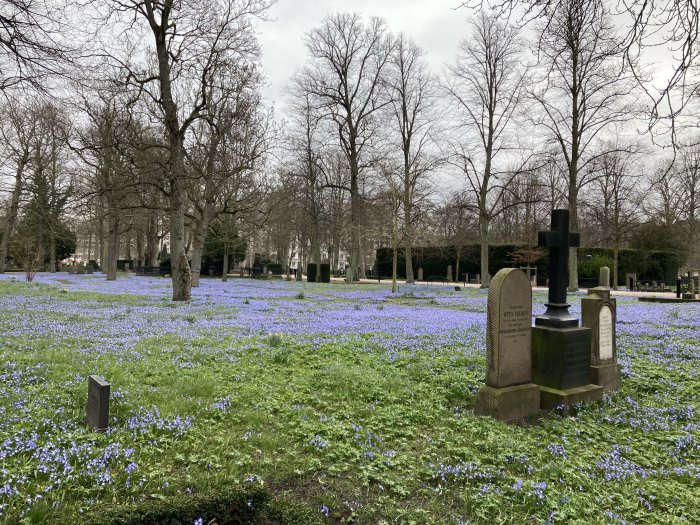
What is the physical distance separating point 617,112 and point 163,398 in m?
26.9

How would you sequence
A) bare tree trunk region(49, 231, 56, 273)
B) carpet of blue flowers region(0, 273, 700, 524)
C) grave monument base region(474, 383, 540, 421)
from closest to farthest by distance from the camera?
carpet of blue flowers region(0, 273, 700, 524) → grave monument base region(474, 383, 540, 421) → bare tree trunk region(49, 231, 56, 273)

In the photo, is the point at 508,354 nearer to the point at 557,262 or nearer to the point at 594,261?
the point at 557,262

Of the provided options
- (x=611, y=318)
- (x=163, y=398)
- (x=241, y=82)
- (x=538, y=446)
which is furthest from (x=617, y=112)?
(x=163, y=398)

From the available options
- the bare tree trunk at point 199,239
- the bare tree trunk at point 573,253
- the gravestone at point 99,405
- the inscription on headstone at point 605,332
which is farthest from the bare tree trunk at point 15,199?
the inscription on headstone at point 605,332

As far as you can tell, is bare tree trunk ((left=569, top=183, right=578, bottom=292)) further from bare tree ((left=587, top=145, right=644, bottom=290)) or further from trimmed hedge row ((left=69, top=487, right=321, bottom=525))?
trimmed hedge row ((left=69, top=487, right=321, bottom=525))

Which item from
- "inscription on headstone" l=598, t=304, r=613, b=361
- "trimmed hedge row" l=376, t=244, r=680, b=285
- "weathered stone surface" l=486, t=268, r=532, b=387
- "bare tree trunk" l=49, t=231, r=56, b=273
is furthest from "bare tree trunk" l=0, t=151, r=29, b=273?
"inscription on headstone" l=598, t=304, r=613, b=361

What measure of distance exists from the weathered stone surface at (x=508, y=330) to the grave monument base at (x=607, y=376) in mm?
1177

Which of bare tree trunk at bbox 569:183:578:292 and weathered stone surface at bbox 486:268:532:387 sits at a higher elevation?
bare tree trunk at bbox 569:183:578:292

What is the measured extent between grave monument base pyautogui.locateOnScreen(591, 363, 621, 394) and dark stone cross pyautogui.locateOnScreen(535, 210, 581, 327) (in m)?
0.76

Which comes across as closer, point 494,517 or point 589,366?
point 494,517

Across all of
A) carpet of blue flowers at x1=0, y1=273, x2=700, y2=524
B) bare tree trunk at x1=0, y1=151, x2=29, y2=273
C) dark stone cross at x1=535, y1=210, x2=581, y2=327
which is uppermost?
bare tree trunk at x1=0, y1=151, x2=29, y2=273

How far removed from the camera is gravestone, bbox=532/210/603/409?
16.9 feet

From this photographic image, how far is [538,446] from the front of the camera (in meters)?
4.02

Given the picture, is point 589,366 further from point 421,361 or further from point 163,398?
point 163,398
